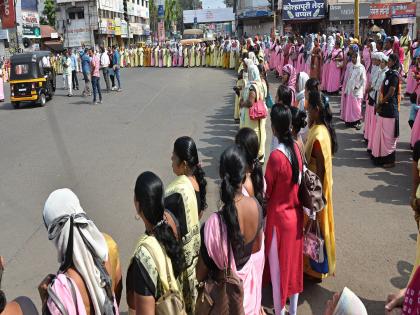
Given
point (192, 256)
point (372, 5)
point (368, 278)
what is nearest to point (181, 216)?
point (192, 256)

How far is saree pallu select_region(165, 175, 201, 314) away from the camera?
2.94 meters

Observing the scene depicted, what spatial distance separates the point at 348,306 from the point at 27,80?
53.0 ft

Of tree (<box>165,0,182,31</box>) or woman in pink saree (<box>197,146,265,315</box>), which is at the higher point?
tree (<box>165,0,182,31</box>)

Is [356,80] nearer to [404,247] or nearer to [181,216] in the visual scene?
[404,247]

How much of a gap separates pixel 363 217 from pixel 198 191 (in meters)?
3.44

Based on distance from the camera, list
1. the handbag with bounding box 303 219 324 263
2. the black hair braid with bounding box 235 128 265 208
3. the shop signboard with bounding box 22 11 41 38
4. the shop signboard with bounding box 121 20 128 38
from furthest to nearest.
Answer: the shop signboard with bounding box 121 20 128 38
the shop signboard with bounding box 22 11 41 38
the handbag with bounding box 303 219 324 263
the black hair braid with bounding box 235 128 265 208

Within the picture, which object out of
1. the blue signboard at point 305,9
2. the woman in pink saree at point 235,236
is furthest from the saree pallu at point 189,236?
the blue signboard at point 305,9

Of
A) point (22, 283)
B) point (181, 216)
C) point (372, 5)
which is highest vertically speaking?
point (372, 5)

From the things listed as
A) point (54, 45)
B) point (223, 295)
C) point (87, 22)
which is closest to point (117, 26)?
point (87, 22)

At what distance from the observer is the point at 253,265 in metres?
2.81

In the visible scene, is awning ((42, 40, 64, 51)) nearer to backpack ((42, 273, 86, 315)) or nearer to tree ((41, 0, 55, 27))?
tree ((41, 0, 55, 27))

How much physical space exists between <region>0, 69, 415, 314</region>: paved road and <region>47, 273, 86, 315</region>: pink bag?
7.93 feet

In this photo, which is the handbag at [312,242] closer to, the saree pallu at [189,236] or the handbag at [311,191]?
the handbag at [311,191]

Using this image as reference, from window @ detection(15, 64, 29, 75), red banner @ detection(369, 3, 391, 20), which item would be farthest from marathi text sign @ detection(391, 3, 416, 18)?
window @ detection(15, 64, 29, 75)
